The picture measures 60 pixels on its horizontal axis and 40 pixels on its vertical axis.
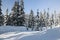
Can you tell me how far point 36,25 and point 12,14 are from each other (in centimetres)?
1623

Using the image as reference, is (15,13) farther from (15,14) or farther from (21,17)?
(21,17)

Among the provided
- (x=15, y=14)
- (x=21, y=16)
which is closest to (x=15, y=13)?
(x=15, y=14)

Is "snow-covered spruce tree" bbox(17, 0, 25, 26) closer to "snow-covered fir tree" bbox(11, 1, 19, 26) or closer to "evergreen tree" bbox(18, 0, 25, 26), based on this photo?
"evergreen tree" bbox(18, 0, 25, 26)

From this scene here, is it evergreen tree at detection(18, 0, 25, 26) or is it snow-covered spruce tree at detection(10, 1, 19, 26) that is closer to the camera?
snow-covered spruce tree at detection(10, 1, 19, 26)

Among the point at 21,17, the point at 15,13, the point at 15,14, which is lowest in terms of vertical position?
the point at 21,17

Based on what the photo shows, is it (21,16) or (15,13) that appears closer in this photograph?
(21,16)

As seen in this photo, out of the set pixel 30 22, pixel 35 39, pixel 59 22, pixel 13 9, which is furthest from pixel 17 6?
pixel 59 22

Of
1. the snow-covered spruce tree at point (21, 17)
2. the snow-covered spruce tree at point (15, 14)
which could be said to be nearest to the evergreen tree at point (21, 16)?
the snow-covered spruce tree at point (21, 17)

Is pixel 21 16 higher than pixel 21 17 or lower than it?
higher

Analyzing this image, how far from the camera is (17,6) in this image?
51469mm

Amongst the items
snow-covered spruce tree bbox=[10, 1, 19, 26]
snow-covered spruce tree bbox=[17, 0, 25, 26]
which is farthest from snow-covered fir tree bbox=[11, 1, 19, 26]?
snow-covered spruce tree bbox=[17, 0, 25, 26]

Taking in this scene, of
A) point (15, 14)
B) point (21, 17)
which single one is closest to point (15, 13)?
point (15, 14)

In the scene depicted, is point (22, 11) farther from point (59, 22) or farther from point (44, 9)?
point (59, 22)

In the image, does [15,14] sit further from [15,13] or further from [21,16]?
[21,16]
